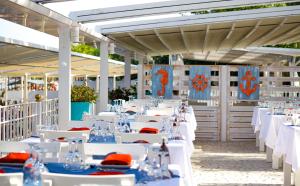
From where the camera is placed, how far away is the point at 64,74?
9.86 metres

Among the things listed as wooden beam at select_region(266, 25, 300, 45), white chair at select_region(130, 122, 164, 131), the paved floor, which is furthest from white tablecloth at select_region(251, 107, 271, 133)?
white chair at select_region(130, 122, 164, 131)

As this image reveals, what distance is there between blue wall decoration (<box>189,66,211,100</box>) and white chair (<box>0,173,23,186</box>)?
37.2ft

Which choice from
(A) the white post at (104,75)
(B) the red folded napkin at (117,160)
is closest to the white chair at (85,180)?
(B) the red folded napkin at (117,160)

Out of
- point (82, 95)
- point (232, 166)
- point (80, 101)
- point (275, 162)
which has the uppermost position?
point (82, 95)

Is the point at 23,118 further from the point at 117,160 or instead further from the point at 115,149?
the point at 117,160

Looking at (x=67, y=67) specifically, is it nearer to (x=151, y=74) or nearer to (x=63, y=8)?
(x=63, y=8)

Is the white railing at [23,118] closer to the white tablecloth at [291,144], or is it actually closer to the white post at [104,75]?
the white post at [104,75]

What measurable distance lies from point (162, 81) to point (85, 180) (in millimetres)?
11794

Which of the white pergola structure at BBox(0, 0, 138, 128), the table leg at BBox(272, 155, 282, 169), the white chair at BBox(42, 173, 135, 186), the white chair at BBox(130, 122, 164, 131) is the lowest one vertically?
the table leg at BBox(272, 155, 282, 169)

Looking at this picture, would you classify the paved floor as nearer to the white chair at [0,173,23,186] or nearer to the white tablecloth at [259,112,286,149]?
the white tablecloth at [259,112,286,149]

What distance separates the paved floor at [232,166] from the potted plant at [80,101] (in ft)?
9.35

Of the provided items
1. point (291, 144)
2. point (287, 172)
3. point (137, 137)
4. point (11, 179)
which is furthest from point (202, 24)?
point (11, 179)

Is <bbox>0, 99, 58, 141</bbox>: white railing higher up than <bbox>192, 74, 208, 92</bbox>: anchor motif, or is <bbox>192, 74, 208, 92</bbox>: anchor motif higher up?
<bbox>192, 74, 208, 92</bbox>: anchor motif

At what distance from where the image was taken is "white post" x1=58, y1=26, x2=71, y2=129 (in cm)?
973
